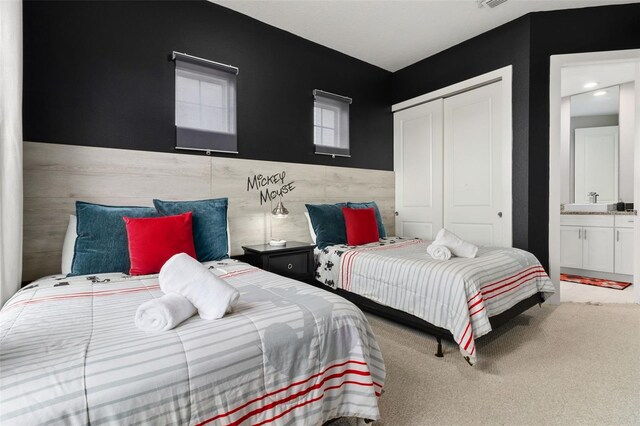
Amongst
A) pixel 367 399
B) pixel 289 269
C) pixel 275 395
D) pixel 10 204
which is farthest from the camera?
pixel 289 269

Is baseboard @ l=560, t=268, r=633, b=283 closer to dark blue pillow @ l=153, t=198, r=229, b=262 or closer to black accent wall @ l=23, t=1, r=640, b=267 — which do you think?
black accent wall @ l=23, t=1, r=640, b=267

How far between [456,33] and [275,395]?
399cm

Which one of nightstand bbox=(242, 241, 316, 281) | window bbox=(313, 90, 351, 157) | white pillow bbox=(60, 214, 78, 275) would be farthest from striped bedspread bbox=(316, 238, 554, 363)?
white pillow bbox=(60, 214, 78, 275)

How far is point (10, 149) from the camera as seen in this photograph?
1.75m

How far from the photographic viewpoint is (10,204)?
1.73m

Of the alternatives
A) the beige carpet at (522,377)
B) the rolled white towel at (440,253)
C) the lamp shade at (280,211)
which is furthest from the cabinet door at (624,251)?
the lamp shade at (280,211)

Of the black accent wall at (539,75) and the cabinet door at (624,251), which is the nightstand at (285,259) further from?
the cabinet door at (624,251)

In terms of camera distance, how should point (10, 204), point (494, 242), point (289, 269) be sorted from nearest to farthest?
point (10, 204) < point (289, 269) < point (494, 242)

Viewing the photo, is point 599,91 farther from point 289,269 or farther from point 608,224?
point 289,269

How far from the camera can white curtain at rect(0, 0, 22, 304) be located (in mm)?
1659

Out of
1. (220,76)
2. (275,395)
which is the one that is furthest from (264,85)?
(275,395)

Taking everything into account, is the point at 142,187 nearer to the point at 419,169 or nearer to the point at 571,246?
the point at 419,169

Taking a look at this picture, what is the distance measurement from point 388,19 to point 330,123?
4.06ft

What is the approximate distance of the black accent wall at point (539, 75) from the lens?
3137 millimetres
